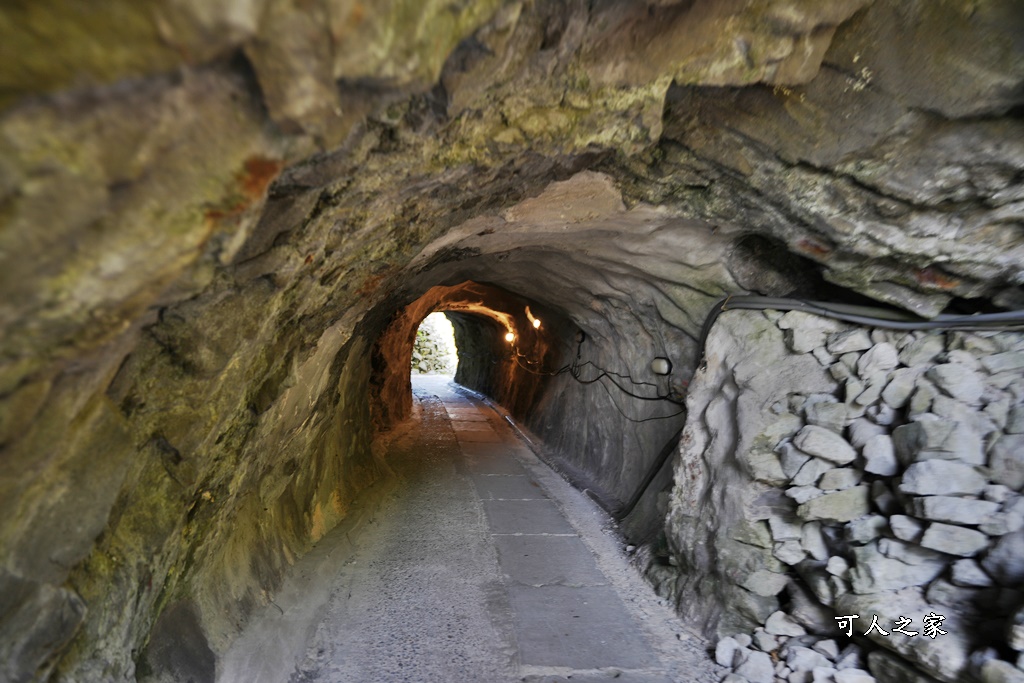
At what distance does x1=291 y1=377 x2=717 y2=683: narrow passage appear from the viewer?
3682 millimetres

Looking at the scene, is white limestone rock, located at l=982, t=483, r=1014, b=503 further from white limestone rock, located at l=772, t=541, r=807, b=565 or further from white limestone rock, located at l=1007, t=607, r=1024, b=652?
white limestone rock, located at l=772, t=541, r=807, b=565

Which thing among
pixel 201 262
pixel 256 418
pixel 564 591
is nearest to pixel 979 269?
pixel 564 591

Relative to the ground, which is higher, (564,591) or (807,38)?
(807,38)

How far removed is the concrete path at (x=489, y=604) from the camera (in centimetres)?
367

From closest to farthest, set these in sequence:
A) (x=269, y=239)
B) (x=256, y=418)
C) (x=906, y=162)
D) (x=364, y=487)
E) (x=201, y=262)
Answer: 1. (x=201, y=262)
2. (x=269, y=239)
3. (x=906, y=162)
4. (x=256, y=418)
5. (x=364, y=487)

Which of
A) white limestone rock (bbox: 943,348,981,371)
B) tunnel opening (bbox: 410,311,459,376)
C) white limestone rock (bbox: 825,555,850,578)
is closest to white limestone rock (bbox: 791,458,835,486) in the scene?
white limestone rock (bbox: 825,555,850,578)

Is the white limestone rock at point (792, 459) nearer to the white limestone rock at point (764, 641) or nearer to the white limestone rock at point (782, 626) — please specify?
the white limestone rock at point (782, 626)

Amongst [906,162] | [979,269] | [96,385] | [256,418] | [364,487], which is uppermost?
[906,162]

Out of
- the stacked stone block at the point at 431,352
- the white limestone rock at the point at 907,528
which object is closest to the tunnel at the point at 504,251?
the white limestone rock at the point at 907,528

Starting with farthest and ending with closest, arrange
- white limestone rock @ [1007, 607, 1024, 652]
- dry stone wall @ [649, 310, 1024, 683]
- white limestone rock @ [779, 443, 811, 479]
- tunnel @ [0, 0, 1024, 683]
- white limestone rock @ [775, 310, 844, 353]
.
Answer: white limestone rock @ [775, 310, 844, 353] < white limestone rock @ [779, 443, 811, 479] < dry stone wall @ [649, 310, 1024, 683] < white limestone rock @ [1007, 607, 1024, 652] < tunnel @ [0, 0, 1024, 683]

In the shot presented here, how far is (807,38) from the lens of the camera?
8.48ft

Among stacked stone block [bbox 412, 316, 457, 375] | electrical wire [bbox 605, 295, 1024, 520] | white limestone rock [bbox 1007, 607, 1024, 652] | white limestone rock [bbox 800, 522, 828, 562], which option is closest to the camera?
white limestone rock [bbox 1007, 607, 1024, 652]

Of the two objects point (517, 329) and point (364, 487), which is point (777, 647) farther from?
point (517, 329)

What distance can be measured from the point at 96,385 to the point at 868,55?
3.41 metres
